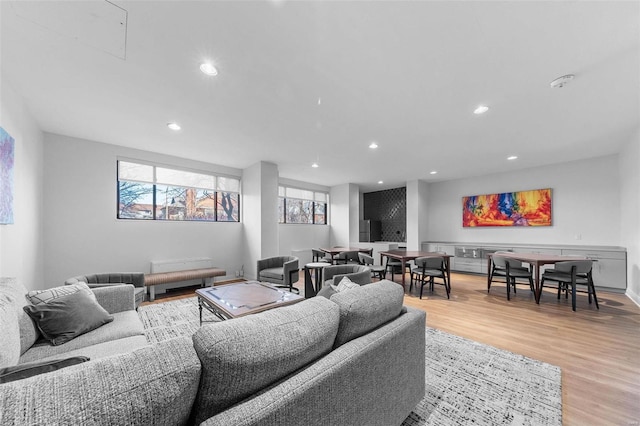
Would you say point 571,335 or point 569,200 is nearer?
point 571,335

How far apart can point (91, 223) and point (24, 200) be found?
1218 millimetres

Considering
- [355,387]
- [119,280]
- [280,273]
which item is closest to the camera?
[355,387]

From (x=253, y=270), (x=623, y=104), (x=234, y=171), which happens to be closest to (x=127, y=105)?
(x=234, y=171)

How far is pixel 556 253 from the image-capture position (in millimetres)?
5188

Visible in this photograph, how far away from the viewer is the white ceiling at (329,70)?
1.70 m

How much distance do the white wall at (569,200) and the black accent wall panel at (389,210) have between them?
1721mm

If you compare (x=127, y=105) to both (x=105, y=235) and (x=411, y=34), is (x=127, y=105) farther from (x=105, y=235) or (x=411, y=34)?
(x=411, y=34)

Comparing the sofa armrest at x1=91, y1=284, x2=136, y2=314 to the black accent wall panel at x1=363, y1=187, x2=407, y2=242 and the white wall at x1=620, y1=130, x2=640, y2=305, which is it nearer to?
the white wall at x1=620, y1=130, x2=640, y2=305

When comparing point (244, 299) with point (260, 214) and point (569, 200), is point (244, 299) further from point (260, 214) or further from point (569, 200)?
point (569, 200)

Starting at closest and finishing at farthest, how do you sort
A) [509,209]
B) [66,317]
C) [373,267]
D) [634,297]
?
1. [66,317]
2. [634,297]
3. [373,267]
4. [509,209]

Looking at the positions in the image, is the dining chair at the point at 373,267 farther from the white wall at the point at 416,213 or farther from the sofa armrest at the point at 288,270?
the white wall at the point at 416,213

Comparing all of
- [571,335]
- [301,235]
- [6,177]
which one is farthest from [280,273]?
[571,335]

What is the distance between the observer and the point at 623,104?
2.89m

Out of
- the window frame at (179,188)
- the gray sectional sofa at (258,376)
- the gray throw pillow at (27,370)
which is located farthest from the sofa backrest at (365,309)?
the window frame at (179,188)
